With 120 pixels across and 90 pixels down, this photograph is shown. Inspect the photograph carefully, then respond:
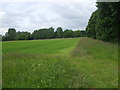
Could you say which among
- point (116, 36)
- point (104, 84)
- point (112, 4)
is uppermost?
point (112, 4)

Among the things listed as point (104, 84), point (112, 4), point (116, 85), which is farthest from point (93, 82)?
point (112, 4)

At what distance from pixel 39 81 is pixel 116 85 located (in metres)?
2.70

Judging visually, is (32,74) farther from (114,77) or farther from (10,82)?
(114,77)

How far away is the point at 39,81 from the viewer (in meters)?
6.30

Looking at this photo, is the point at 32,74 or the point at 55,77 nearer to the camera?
the point at 55,77

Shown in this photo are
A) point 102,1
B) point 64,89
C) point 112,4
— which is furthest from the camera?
point 102,1

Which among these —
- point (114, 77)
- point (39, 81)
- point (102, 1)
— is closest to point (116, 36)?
point (102, 1)

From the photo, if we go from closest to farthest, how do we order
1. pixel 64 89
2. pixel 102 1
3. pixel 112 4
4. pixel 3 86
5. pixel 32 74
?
pixel 64 89, pixel 3 86, pixel 32 74, pixel 112 4, pixel 102 1

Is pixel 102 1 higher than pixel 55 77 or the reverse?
higher

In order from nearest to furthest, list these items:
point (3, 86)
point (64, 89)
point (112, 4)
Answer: point (64, 89) < point (3, 86) < point (112, 4)

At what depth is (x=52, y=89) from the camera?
5566 millimetres

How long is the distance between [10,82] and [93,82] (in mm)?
3012

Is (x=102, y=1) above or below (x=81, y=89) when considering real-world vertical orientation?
above

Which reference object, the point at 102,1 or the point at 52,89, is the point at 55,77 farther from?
the point at 102,1
